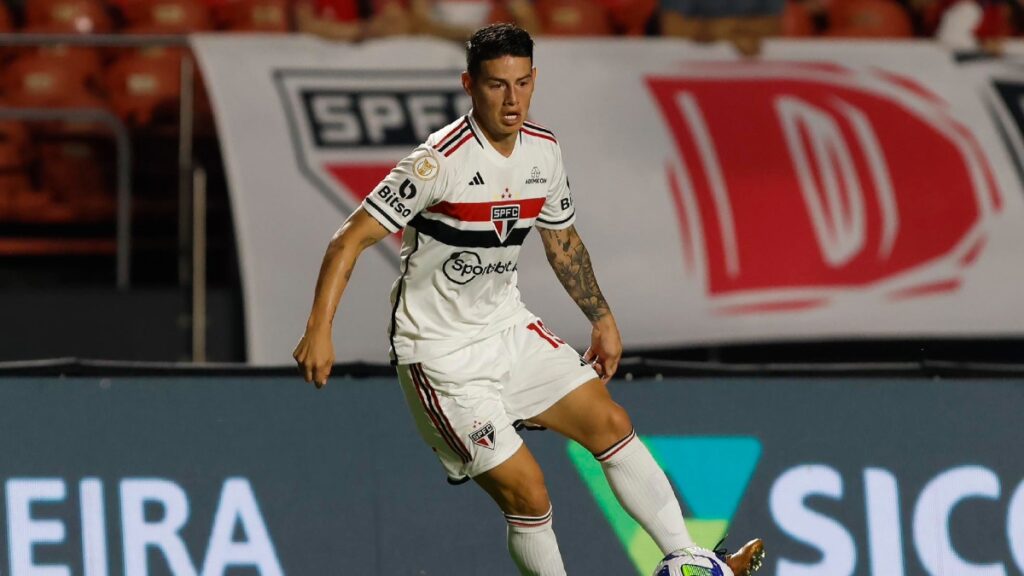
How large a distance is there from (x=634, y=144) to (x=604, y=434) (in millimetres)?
3416

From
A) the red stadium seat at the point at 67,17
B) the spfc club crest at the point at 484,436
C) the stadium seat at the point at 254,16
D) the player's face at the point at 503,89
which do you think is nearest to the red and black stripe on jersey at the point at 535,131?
the player's face at the point at 503,89

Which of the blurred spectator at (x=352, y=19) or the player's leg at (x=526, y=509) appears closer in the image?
the player's leg at (x=526, y=509)

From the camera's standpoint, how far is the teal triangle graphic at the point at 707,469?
6777 mm

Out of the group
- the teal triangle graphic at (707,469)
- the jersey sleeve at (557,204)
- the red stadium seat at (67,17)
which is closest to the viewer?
the jersey sleeve at (557,204)

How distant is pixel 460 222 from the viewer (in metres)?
5.34

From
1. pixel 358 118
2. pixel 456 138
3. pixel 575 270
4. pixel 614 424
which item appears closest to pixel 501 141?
pixel 456 138

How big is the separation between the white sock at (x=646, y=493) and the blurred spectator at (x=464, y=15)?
13.3 feet

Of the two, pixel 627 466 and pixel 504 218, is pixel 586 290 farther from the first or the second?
pixel 627 466

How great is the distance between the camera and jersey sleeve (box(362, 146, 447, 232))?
5.18 metres

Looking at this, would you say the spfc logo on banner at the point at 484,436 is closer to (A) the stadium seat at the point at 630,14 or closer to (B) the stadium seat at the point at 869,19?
(A) the stadium seat at the point at 630,14

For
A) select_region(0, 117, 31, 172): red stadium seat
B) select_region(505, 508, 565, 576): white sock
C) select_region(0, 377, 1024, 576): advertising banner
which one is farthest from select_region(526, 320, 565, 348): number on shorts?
select_region(0, 117, 31, 172): red stadium seat

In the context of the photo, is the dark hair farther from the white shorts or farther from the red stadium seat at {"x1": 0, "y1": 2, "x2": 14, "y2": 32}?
the red stadium seat at {"x1": 0, "y1": 2, "x2": 14, "y2": 32}

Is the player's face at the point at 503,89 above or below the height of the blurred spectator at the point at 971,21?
below

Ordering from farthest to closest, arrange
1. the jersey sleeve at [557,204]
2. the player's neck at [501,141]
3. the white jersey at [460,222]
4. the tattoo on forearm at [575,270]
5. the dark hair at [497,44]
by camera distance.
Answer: the tattoo on forearm at [575,270], the jersey sleeve at [557,204], the player's neck at [501,141], the white jersey at [460,222], the dark hair at [497,44]
